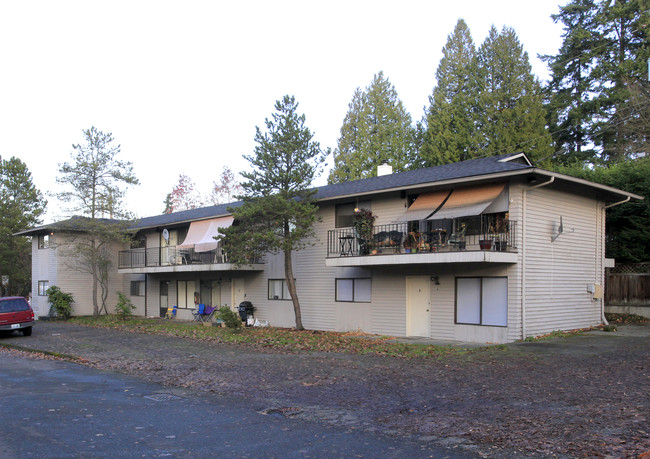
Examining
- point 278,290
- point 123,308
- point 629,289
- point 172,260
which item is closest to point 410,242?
point 278,290

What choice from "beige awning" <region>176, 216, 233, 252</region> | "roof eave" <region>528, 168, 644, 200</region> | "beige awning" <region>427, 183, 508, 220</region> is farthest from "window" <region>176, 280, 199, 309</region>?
"roof eave" <region>528, 168, 644, 200</region>

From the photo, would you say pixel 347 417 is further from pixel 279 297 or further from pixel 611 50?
pixel 611 50

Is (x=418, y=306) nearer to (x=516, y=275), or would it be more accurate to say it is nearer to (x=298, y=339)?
(x=516, y=275)

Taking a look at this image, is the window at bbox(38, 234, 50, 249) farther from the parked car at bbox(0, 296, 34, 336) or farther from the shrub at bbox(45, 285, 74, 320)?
the parked car at bbox(0, 296, 34, 336)

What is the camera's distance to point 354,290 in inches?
882

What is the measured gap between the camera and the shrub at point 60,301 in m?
33.1

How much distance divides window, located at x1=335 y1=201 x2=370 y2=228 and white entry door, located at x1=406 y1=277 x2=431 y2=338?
11.5ft

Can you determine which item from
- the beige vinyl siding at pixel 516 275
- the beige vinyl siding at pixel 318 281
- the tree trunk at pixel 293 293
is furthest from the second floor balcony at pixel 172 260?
the beige vinyl siding at pixel 516 275

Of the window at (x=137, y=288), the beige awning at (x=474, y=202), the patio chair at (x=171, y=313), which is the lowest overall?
the patio chair at (x=171, y=313)

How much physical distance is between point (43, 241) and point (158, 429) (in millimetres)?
33040

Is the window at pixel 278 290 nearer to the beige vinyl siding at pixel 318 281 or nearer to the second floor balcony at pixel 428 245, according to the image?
the beige vinyl siding at pixel 318 281

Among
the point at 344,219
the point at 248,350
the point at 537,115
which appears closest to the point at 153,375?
the point at 248,350

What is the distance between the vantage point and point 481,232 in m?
18.2

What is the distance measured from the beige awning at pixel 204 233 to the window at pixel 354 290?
6837 mm
